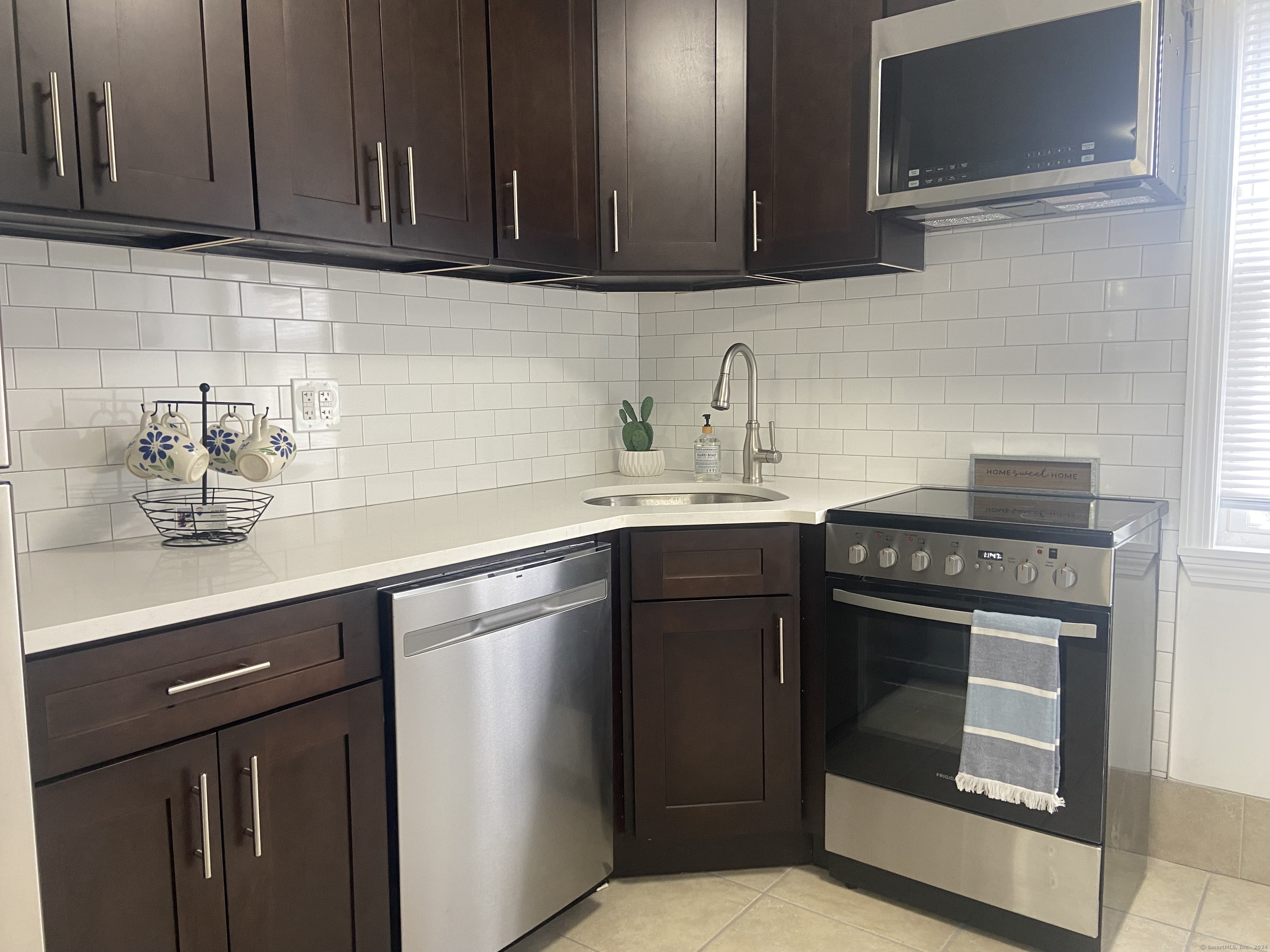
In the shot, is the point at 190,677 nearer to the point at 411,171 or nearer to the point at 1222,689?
the point at 411,171

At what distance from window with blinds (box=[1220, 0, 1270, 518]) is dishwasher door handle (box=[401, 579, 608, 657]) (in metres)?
1.60

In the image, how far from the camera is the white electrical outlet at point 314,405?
7.48 feet

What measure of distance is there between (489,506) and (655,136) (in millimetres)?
1106

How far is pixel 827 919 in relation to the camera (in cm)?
224

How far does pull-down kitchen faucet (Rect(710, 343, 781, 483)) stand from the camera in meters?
2.82

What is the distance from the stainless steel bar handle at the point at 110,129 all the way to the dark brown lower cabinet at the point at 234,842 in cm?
97

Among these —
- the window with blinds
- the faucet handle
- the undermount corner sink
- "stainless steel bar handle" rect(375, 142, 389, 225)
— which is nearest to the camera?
"stainless steel bar handle" rect(375, 142, 389, 225)

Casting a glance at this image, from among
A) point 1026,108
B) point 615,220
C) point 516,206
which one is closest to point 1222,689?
point 1026,108

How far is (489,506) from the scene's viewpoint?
2.42m

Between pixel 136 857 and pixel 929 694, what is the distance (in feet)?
5.37

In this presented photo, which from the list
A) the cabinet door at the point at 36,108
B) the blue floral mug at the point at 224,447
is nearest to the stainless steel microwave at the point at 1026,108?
the blue floral mug at the point at 224,447

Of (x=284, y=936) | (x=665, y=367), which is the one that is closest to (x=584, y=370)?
(x=665, y=367)

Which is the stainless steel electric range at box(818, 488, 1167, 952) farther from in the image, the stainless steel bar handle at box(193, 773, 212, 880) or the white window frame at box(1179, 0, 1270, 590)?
the stainless steel bar handle at box(193, 773, 212, 880)

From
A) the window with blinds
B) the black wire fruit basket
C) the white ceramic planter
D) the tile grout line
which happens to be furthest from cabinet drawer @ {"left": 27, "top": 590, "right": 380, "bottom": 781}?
the window with blinds
